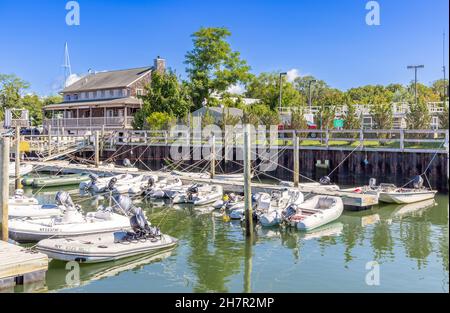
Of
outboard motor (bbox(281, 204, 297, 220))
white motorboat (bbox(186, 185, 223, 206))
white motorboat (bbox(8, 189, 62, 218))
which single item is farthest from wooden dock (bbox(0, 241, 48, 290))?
white motorboat (bbox(186, 185, 223, 206))

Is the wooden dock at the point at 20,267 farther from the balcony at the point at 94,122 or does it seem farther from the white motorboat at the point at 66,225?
the balcony at the point at 94,122

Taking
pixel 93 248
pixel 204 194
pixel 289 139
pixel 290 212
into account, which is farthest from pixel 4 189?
pixel 289 139

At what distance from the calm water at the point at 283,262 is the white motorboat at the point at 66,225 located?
1925mm

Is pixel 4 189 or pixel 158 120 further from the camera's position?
pixel 158 120

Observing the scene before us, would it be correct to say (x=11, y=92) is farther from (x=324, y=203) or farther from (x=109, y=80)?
(x=324, y=203)

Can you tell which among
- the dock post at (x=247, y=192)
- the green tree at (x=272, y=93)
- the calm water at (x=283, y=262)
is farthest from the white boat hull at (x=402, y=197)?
the green tree at (x=272, y=93)

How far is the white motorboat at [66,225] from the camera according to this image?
608 inches

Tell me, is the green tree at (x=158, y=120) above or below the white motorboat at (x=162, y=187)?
above

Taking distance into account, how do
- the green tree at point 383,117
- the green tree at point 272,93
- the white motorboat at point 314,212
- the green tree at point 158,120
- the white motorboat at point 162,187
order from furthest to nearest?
the green tree at point 272,93
the green tree at point 158,120
the green tree at point 383,117
the white motorboat at point 162,187
the white motorboat at point 314,212

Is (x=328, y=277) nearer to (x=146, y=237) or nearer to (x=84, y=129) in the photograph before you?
(x=146, y=237)

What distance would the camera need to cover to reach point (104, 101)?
5694 cm

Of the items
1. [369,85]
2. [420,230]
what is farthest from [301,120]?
[369,85]

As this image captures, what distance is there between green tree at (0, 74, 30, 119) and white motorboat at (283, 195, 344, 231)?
222ft

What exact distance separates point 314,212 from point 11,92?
71434 millimetres
